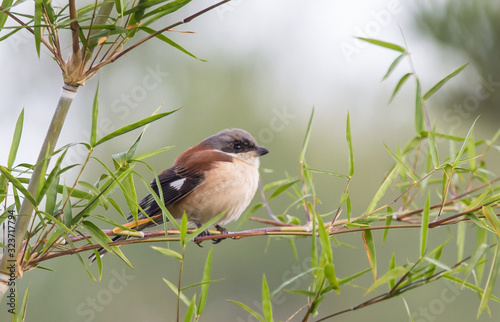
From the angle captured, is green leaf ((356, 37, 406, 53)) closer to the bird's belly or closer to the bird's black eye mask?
the bird's belly

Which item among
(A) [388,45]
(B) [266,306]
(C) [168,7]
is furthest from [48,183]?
(A) [388,45]

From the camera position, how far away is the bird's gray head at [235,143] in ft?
10.2

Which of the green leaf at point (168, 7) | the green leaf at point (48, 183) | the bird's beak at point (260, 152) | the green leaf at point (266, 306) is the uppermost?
the green leaf at point (168, 7)

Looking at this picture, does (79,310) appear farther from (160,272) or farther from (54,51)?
(54,51)

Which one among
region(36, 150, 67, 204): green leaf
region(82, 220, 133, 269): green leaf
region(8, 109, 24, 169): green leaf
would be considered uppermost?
region(8, 109, 24, 169): green leaf

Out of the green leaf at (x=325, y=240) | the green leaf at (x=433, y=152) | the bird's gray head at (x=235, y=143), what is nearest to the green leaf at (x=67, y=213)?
the green leaf at (x=325, y=240)

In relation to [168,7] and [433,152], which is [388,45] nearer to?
[433,152]

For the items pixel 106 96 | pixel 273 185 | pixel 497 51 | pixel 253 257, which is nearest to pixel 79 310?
pixel 253 257

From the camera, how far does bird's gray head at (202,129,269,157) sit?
3.11m

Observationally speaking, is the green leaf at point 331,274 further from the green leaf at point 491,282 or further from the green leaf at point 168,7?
the green leaf at point 168,7

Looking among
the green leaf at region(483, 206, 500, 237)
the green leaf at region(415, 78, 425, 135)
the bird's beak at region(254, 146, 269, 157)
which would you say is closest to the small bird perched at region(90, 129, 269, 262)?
the bird's beak at region(254, 146, 269, 157)

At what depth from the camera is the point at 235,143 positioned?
10.3ft

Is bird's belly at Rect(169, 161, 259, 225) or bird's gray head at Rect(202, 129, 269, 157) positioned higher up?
bird's gray head at Rect(202, 129, 269, 157)

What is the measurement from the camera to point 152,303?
6945 mm
